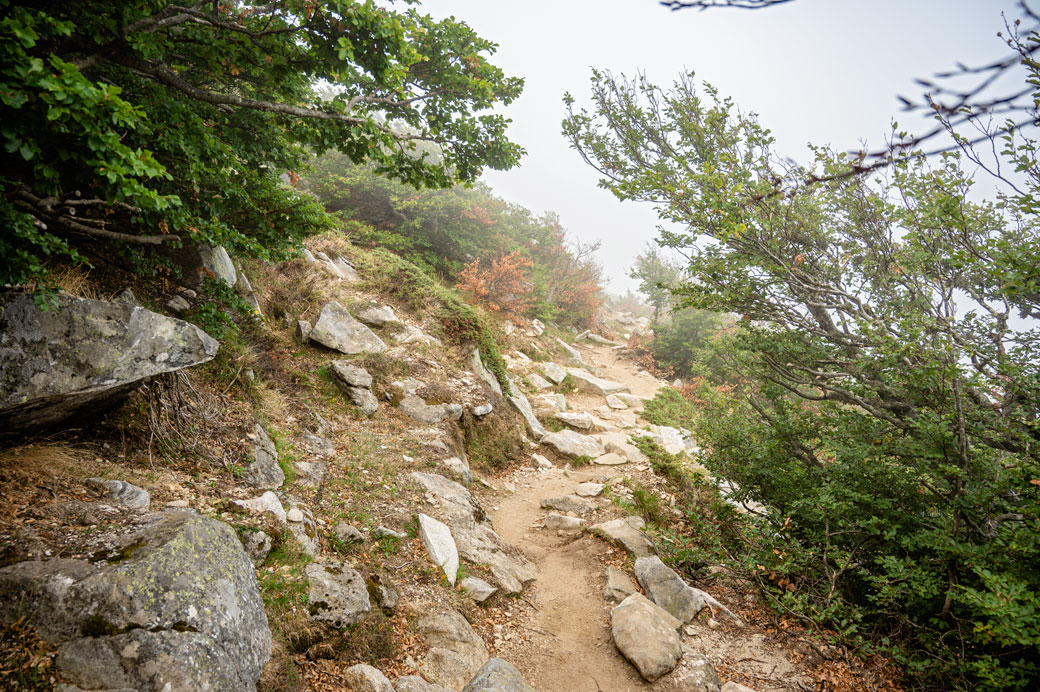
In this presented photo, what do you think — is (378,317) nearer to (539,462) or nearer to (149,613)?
(539,462)

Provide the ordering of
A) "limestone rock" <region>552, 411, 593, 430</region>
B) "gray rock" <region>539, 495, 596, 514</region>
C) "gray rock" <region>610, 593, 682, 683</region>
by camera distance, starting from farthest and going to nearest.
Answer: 1. "limestone rock" <region>552, 411, 593, 430</region>
2. "gray rock" <region>539, 495, 596, 514</region>
3. "gray rock" <region>610, 593, 682, 683</region>

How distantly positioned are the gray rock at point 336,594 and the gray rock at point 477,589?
123cm

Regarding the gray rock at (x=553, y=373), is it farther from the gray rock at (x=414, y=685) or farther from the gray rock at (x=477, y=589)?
the gray rock at (x=414, y=685)

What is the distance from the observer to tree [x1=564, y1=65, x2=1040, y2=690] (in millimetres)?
3900

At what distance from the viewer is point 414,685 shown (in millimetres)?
3443

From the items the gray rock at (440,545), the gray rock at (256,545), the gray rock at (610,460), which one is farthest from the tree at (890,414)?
the gray rock at (256,545)

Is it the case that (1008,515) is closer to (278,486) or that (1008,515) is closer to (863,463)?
(863,463)

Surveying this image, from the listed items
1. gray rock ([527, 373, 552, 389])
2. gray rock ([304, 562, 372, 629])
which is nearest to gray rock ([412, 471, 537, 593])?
gray rock ([304, 562, 372, 629])

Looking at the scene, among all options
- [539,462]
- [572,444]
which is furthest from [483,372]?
[572,444]

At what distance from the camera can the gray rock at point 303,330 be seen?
8.29 metres

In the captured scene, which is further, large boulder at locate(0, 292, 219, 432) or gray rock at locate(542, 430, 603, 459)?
gray rock at locate(542, 430, 603, 459)

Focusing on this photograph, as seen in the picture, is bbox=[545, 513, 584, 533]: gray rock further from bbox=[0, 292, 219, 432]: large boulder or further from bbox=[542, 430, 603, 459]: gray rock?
bbox=[0, 292, 219, 432]: large boulder

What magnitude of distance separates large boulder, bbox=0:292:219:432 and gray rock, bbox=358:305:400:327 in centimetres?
538

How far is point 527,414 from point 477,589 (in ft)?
19.2
